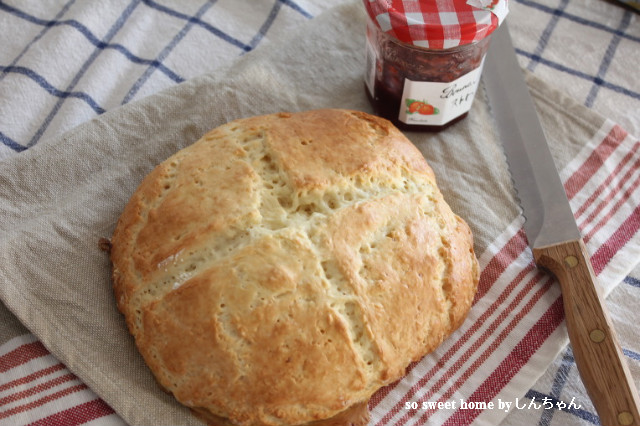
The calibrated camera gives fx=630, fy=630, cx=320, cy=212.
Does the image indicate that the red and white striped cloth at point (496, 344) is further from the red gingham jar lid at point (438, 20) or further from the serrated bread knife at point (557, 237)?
the red gingham jar lid at point (438, 20)

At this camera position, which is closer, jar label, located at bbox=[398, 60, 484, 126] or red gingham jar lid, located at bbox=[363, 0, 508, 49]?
red gingham jar lid, located at bbox=[363, 0, 508, 49]

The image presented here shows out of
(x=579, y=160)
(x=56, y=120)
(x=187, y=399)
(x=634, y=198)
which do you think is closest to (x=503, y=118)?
(x=579, y=160)

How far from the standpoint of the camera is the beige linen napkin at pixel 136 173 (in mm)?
1846

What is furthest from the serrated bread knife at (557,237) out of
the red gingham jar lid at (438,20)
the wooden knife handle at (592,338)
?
the red gingham jar lid at (438,20)

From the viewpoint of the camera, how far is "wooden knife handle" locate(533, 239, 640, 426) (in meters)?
1.81

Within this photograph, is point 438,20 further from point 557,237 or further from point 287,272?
point 287,272

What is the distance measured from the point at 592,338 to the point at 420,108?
968 millimetres

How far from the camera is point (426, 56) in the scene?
6.87 feet

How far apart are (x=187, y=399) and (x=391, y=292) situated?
63cm

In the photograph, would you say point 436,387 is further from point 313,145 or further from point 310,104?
point 310,104

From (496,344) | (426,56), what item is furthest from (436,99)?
(496,344)

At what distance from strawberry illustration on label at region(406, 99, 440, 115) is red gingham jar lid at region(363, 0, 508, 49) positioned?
0.93 feet

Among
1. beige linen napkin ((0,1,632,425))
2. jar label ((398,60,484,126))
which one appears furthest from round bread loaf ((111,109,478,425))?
jar label ((398,60,484,126))

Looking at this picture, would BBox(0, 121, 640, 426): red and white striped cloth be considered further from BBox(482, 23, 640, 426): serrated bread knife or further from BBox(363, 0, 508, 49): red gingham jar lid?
BBox(363, 0, 508, 49): red gingham jar lid
